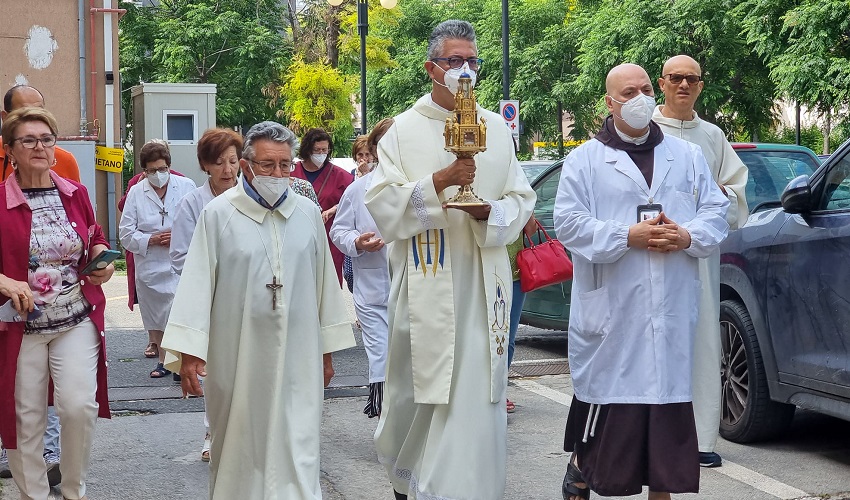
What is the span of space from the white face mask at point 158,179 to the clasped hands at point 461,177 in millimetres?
4769

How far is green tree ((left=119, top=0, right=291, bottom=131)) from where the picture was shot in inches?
1654

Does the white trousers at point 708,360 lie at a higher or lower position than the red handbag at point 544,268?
lower

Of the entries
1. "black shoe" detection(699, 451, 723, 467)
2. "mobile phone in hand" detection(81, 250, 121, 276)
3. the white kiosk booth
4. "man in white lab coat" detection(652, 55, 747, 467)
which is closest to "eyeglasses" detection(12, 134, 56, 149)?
"mobile phone in hand" detection(81, 250, 121, 276)

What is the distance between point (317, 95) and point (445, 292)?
109 ft

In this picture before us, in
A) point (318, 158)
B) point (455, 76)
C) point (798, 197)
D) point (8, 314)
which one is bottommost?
point (8, 314)

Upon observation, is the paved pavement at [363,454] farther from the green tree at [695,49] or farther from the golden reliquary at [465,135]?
the green tree at [695,49]

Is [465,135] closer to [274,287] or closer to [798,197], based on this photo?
[274,287]

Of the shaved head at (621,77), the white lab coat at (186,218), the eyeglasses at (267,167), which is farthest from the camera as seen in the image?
the white lab coat at (186,218)

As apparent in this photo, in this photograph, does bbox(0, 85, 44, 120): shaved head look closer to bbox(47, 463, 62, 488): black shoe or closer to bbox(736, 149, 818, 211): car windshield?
bbox(47, 463, 62, 488): black shoe

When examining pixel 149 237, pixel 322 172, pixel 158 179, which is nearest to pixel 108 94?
pixel 322 172

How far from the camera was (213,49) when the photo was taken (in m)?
43.0

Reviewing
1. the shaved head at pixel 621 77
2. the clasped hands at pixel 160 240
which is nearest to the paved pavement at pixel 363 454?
the clasped hands at pixel 160 240

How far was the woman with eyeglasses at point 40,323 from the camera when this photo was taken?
5223mm

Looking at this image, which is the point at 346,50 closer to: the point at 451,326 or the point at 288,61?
the point at 288,61
